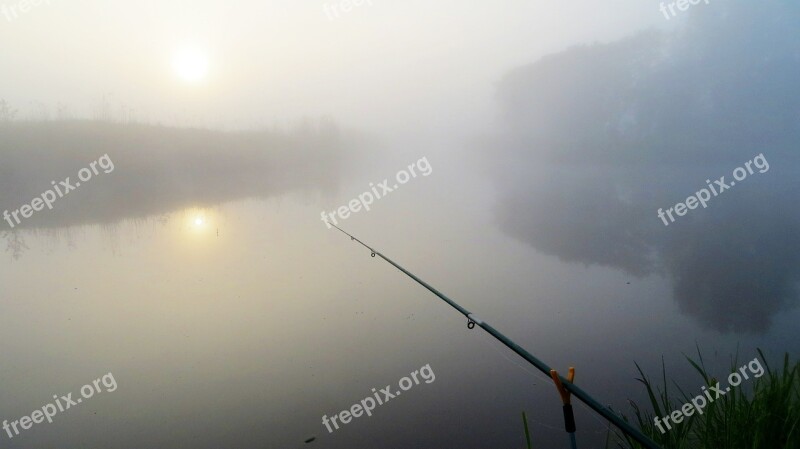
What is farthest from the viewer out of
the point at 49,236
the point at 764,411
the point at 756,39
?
the point at 756,39

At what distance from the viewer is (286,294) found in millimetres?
5805

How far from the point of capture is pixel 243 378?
145 inches

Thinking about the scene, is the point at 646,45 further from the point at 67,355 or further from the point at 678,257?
the point at 67,355

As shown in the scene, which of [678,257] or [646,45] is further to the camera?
[646,45]

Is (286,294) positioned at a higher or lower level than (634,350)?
higher

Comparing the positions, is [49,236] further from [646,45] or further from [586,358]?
[646,45]

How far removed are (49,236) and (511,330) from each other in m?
12.4

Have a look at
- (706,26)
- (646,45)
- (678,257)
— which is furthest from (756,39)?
(678,257)

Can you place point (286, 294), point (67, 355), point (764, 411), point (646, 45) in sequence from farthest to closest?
1. point (646, 45)
2. point (286, 294)
3. point (67, 355)
4. point (764, 411)

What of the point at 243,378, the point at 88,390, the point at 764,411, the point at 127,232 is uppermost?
the point at 127,232

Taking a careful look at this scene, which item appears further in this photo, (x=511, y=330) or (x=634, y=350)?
(x=511, y=330)

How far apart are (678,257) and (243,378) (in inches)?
257

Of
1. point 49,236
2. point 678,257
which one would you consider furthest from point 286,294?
point 49,236

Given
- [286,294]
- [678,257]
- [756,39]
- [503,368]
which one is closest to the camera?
[503,368]
